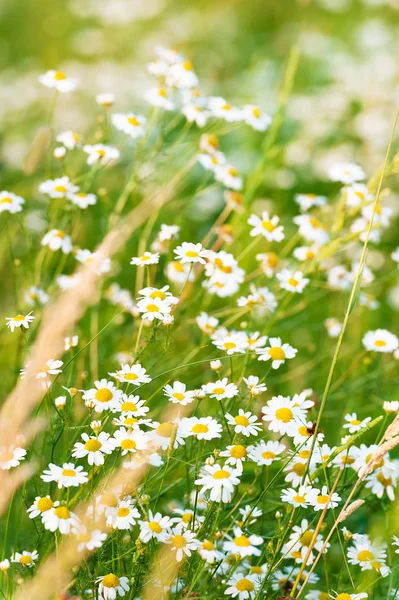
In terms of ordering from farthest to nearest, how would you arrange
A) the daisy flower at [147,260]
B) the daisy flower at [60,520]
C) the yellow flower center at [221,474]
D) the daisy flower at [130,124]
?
1. the daisy flower at [130,124]
2. the daisy flower at [147,260]
3. the yellow flower center at [221,474]
4. the daisy flower at [60,520]

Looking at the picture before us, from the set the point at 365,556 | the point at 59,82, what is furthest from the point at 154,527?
the point at 59,82

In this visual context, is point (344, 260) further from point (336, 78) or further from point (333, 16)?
point (333, 16)

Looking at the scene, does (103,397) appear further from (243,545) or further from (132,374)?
(243,545)

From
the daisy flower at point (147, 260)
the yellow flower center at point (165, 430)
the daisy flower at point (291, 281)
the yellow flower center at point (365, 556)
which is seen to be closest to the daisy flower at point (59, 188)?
the daisy flower at point (147, 260)

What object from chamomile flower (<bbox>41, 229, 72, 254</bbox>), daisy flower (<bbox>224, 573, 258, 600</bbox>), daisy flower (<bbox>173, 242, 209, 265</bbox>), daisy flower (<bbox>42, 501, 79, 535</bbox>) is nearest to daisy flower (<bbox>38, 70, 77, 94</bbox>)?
chamomile flower (<bbox>41, 229, 72, 254</bbox>)

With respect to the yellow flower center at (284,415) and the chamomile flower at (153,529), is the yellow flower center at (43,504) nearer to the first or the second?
the chamomile flower at (153,529)

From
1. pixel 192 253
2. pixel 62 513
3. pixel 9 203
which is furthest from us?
pixel 9 203
